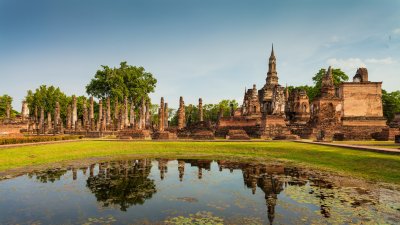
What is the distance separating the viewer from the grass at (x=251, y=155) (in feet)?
41.4

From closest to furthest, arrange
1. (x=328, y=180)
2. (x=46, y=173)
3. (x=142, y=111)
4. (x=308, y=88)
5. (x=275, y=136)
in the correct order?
(x=328, y=180), (x=46, y=173), (x=275, y=136), (x=142, y=111), (x=308, y=88)

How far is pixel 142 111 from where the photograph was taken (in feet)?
165

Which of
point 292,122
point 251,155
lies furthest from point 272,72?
point 251,155

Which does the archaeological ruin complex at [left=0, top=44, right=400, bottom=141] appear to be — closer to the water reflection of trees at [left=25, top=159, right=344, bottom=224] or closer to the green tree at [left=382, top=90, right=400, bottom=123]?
the water reflection of trees at [left=25, top=159, right=344, bottom=224]

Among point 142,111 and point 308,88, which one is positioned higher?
point 308,88

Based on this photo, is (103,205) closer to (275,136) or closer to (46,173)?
(46,173)

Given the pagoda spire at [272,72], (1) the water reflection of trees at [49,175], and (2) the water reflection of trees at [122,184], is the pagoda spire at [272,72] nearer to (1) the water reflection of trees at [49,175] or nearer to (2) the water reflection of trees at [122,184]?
(2) the water reflection of trees at [122,184]

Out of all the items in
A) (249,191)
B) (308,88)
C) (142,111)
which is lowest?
(249,191)

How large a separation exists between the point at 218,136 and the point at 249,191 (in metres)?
28.7

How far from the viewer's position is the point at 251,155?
19.5m

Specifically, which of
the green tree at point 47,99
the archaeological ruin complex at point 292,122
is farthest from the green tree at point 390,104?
the green tree at point 47,99

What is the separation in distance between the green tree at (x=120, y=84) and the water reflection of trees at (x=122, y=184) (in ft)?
166

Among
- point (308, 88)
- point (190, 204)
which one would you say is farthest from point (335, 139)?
point (308, 88)

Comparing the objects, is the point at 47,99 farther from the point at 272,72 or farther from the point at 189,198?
the point at 189,198
